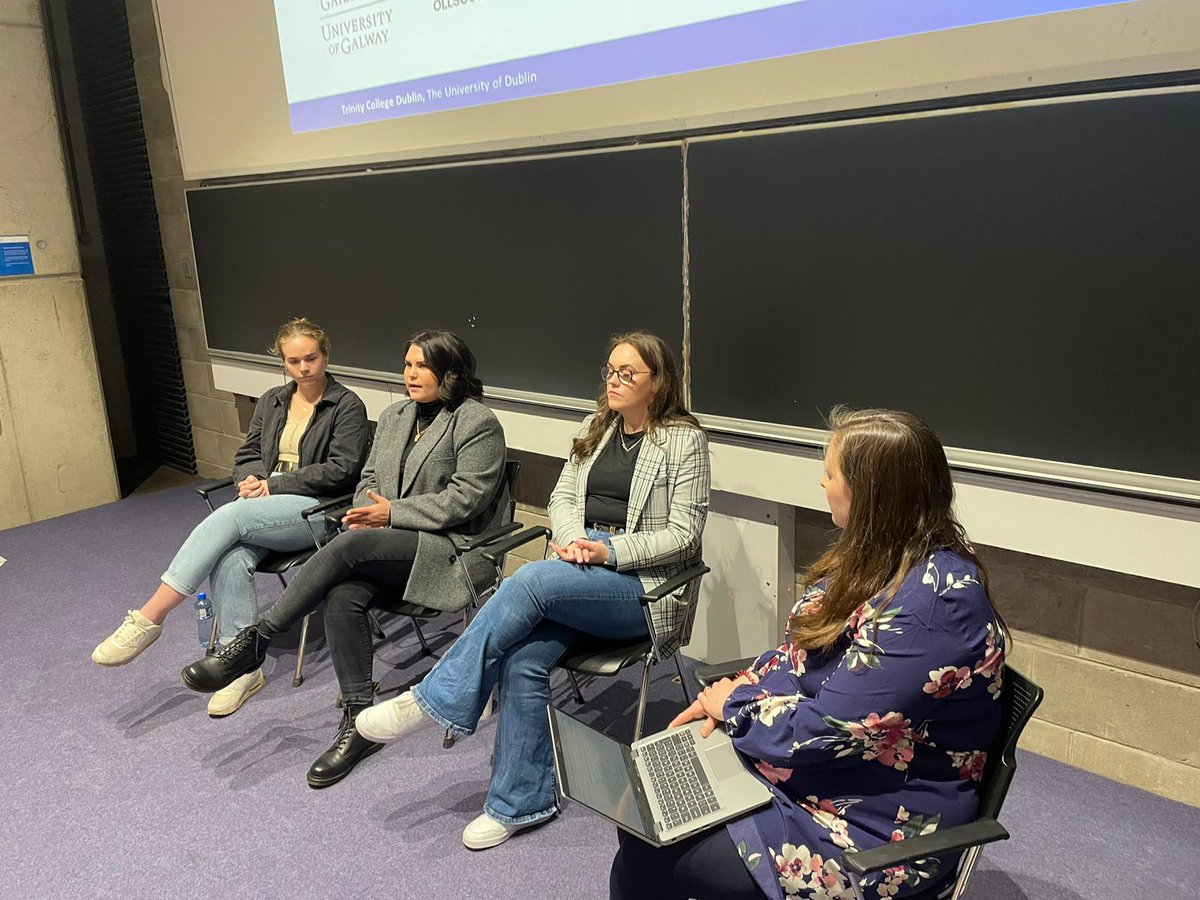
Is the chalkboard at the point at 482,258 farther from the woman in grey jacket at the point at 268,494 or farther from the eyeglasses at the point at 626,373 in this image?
the woman in grey jacket at the point at 268,494

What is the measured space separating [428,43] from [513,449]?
153 cm

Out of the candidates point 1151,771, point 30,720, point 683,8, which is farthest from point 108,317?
point 1151,771

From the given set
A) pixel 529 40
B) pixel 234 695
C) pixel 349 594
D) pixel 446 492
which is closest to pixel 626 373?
pixel 446 492

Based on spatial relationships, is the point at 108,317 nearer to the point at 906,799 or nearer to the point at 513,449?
the point at 513,449

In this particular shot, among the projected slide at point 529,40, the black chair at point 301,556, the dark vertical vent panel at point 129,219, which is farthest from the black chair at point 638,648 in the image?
the dark vertical vent panel at point 129,219

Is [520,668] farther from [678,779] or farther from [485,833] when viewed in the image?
[678,779]

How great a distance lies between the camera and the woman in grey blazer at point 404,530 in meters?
2.50

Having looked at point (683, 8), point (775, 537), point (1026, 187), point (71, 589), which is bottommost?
point (71, 589)

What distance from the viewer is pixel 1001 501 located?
6.89 ft

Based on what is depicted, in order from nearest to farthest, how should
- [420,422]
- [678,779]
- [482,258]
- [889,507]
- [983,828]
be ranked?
1. [983,828]
2. [889,507]
3. [678,779]
4. [420,422]
5. [482,258]

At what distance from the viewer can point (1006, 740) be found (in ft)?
4.34

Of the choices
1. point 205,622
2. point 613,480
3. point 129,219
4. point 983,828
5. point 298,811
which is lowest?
point 298,811

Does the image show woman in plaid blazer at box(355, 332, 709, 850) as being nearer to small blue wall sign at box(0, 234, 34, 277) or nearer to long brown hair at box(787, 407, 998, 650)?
long brown hair at box(787, 407, 998, 650)

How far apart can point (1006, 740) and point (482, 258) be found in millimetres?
2404
